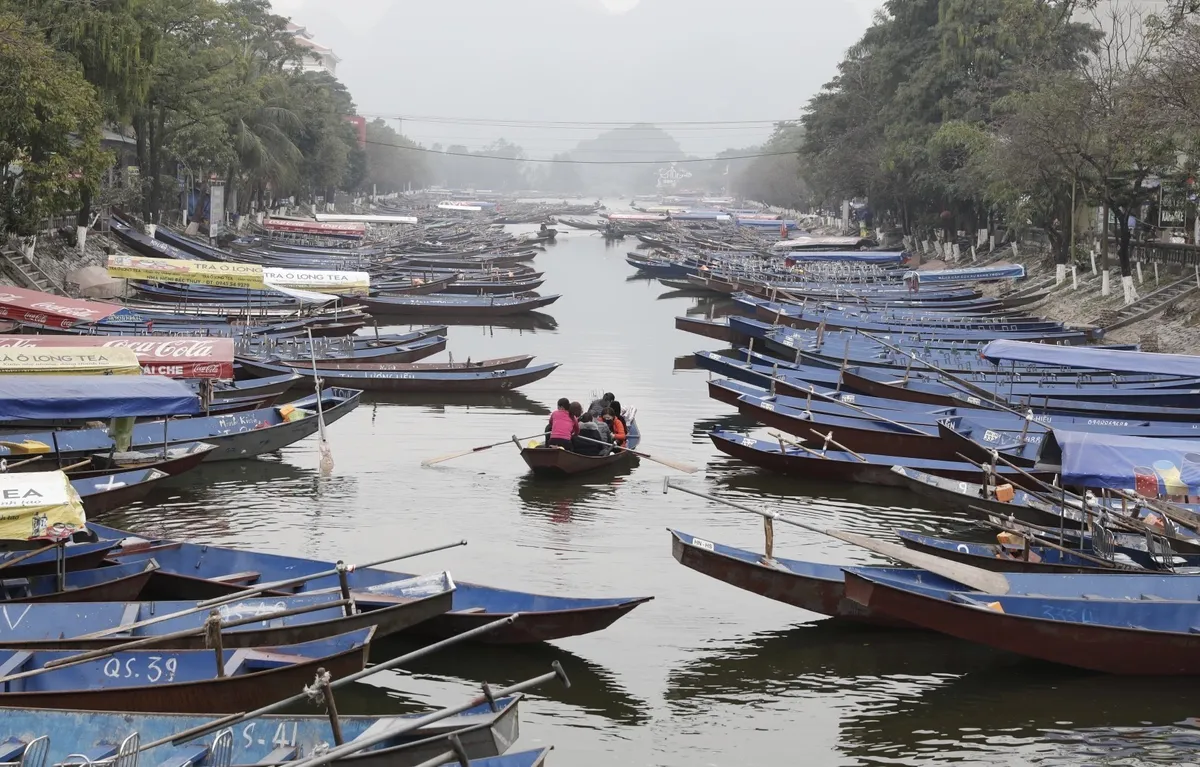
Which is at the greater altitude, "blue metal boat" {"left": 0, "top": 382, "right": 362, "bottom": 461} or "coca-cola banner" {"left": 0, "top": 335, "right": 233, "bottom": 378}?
"coca-cola banner" {"left": 0, "top": 335, "right": 233, "bottom": 378}

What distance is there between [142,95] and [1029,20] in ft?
82.4

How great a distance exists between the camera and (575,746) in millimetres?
12031

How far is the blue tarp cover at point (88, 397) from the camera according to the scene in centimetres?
1684

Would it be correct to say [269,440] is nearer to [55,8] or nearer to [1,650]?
[1,650]

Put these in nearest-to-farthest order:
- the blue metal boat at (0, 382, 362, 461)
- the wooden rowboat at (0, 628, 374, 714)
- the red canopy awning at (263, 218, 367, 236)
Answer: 1. the wooden rowboat at (0, 628, 374, 714)
2. the blue metal boat at (0, 382, 362, 461)
3. the red canopy awning at (263, 218, 367, 236)

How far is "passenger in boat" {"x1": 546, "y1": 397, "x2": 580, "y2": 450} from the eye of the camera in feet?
70.5

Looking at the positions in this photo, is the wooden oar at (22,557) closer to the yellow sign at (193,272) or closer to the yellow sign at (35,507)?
the yellow sign at (35,507)

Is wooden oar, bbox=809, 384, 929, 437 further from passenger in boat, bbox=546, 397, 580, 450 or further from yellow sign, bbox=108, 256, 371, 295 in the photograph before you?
yellow sign, bbox=108, 256, 371, 295

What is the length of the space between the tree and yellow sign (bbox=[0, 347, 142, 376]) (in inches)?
457

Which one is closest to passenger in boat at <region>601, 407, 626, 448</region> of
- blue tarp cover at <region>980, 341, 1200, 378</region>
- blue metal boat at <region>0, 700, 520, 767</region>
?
blue tarp cover at <region>980, 341, 1200, 378</region>

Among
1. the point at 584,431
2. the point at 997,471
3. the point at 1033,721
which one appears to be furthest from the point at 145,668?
the point at 997,471

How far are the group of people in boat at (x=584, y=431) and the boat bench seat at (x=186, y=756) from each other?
40.5 ft

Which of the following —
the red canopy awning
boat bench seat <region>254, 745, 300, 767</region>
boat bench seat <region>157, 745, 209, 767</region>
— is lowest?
boat bench seat <region>254, 745, 300, 767</region>

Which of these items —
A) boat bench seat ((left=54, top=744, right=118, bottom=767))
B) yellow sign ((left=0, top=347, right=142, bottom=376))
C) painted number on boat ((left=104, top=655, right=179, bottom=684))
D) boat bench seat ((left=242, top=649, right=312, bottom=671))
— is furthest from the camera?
yellow sign ((left=0, top=347, right=142, bottom=376))
